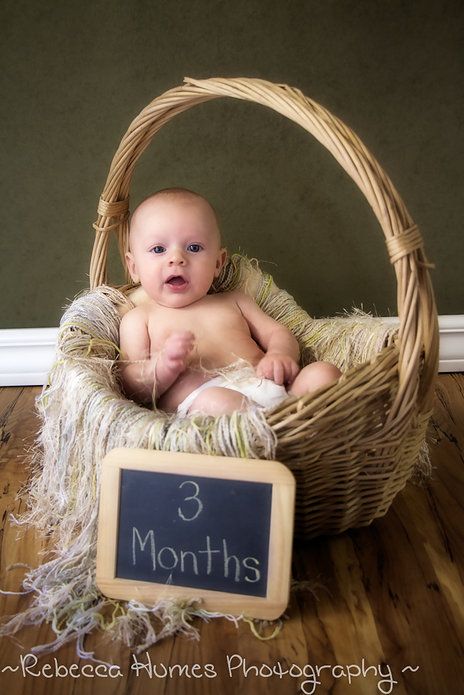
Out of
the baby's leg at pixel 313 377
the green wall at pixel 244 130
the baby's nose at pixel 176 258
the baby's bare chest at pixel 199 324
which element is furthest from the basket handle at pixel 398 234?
the green wall at pixel 244 130

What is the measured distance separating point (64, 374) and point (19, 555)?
30cm

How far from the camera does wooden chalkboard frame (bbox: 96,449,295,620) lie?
0.90 m

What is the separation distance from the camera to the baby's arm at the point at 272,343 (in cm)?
120

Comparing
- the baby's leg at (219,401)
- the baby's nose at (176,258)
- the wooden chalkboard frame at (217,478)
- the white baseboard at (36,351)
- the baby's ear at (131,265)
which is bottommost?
the white baseboard at (36,351)

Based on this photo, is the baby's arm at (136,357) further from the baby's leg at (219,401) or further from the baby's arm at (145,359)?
the baby's leg at (219,401)

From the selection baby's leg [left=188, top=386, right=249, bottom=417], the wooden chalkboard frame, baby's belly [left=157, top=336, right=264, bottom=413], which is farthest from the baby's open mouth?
the wooden chalkboard frame

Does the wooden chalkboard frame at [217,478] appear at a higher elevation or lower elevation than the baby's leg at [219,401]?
lower

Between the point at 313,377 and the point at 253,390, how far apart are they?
11 cm

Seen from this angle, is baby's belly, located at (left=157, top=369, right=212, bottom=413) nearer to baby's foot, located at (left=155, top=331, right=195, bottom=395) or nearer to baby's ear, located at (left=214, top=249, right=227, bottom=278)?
baby's foot, located at (left=155, top=331, right=195, bottom=395)

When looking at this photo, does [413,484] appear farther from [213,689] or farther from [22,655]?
[22,655]

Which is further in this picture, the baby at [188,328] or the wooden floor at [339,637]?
the baby at [188,328]

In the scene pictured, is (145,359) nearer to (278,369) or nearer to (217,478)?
(278,369)

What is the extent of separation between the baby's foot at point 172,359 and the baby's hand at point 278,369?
14 cm

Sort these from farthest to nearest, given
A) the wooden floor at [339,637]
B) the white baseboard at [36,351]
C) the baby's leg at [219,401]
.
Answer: the white baseboard at [36,351], the baby's leg at [219,401], the wooden floor at [339,637]
